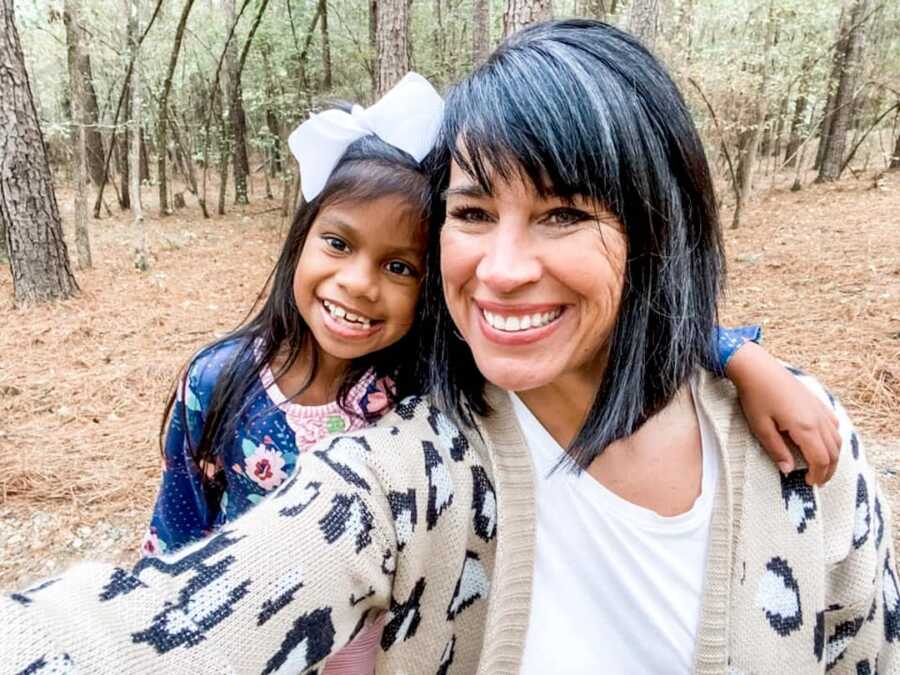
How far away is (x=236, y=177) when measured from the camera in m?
16.2

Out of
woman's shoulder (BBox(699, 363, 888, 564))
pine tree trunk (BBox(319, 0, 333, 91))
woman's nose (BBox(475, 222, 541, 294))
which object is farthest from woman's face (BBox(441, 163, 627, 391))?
pine tree trunk (BBox(319, 0, 333, 91))

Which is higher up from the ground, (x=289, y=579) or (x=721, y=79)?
(x=721, y=79)

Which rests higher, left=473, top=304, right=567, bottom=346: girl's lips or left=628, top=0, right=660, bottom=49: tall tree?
left=628, top=0, right=660, bottom=49: tall tree

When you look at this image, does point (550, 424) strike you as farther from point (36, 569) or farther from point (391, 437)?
point (36, 569)

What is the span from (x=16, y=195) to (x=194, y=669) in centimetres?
666

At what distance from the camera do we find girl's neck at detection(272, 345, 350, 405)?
5.57 feet

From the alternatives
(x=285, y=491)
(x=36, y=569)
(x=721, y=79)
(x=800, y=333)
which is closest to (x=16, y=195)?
(x=36, y=569)

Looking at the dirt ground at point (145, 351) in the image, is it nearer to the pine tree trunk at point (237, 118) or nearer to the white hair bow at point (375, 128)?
the white hair bow at point (375, 128)

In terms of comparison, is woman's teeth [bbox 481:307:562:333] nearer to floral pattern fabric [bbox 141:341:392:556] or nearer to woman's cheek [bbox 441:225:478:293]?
woman's cheek [bbox 441:225:478:293]

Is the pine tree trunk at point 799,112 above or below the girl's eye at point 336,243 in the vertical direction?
above

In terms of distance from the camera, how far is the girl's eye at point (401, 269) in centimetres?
154

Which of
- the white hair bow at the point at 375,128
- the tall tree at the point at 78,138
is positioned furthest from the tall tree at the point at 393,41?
the white hair bow at the point at 375,128

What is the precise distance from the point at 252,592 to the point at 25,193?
660cm

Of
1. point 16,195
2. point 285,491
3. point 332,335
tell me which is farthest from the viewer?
point 16,195
